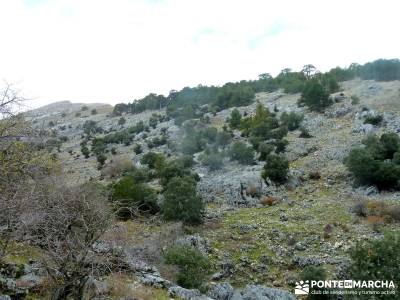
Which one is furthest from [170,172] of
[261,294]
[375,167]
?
[261,294]

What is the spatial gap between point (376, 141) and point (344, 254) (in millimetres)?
12210

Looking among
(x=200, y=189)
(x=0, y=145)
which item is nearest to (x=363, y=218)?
(x=200, y=189)

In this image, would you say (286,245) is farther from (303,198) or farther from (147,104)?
(147,104)

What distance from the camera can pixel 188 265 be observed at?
606 inches

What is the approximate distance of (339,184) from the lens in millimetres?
26031

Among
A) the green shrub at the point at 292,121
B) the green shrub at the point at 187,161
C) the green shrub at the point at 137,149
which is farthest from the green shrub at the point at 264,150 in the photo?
the green shrub at the point at 137,149

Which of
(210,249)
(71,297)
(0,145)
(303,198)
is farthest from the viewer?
(303,198)

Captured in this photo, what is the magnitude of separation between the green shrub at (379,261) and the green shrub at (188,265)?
5.82 m

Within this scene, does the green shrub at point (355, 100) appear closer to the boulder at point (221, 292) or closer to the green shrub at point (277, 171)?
the green shrub at point (277, 171)

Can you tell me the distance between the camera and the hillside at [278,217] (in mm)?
16859

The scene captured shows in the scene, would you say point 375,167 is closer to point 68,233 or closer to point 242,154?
point 242,154

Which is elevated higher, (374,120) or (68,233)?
(68,233)

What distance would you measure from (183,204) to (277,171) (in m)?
7.10

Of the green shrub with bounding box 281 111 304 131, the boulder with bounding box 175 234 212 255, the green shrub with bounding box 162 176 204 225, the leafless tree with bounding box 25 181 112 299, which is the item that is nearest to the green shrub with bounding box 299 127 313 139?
the green shrub with bounding box 281 111 304 131
